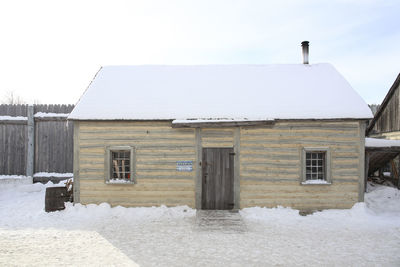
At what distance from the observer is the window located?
9.63 meters

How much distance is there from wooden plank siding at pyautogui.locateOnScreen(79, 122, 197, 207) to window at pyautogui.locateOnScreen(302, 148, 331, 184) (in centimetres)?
382

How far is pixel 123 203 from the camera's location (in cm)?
975

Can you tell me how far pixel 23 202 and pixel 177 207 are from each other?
5741mm

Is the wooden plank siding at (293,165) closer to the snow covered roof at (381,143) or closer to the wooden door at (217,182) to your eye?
the wooden door at (217,182)

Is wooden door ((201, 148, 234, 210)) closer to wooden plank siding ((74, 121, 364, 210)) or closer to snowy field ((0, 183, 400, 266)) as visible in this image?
wooden plank siding ((74, 121, 364, 210))

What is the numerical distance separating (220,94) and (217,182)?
328 cm

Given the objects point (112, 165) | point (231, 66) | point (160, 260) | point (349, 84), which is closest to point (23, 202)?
point (112, 165)

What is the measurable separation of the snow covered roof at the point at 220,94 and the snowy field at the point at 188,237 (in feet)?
10.5

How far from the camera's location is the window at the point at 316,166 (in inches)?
379

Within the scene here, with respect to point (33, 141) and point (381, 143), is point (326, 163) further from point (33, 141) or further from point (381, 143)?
point (33, 141)

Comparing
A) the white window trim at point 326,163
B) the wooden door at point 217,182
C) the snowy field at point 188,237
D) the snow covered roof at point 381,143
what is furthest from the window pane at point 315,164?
the wooden door at point 217,182

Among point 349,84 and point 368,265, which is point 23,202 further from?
Result: point 349,84

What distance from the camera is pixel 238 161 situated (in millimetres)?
9711

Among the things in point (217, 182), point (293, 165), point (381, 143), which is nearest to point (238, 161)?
point (217, 182)
